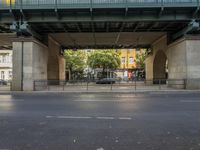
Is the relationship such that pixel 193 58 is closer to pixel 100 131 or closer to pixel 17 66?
pixel 17 66

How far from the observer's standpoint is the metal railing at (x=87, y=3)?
25.9 metres

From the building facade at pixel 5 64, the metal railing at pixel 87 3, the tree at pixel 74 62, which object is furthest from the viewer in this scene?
the building facade at pixel 5 64

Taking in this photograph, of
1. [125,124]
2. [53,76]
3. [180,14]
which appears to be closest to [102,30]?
[180,14]

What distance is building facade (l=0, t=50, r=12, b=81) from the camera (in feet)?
234

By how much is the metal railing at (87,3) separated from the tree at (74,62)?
40.5 metres

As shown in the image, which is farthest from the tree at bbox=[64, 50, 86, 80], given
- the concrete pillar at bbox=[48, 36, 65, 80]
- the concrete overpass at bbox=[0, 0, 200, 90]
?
the concrete overpass at bbox=[0, 0, 200, 90]

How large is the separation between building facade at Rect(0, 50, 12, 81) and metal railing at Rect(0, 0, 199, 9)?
4649 cm

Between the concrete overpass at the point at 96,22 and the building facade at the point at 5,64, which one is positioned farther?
the building facade at the point at 5,64

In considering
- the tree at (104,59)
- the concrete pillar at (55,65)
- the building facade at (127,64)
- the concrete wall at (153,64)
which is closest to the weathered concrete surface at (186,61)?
the concrete wall at (153,64)

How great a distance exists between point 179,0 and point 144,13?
10.6 ft

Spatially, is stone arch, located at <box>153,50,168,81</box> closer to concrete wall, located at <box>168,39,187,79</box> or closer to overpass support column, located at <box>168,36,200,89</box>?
concrete wall, located at <box>168,39,187,79</box>

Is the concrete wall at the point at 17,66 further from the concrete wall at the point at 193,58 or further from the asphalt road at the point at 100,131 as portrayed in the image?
the asphalt road at the point at 100,131

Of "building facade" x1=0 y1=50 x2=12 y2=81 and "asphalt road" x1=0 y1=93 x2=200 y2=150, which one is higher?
"building facade" x1=0 y1=50 x2=12 y2=81

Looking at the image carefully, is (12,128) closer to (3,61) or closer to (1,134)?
(1,134)
